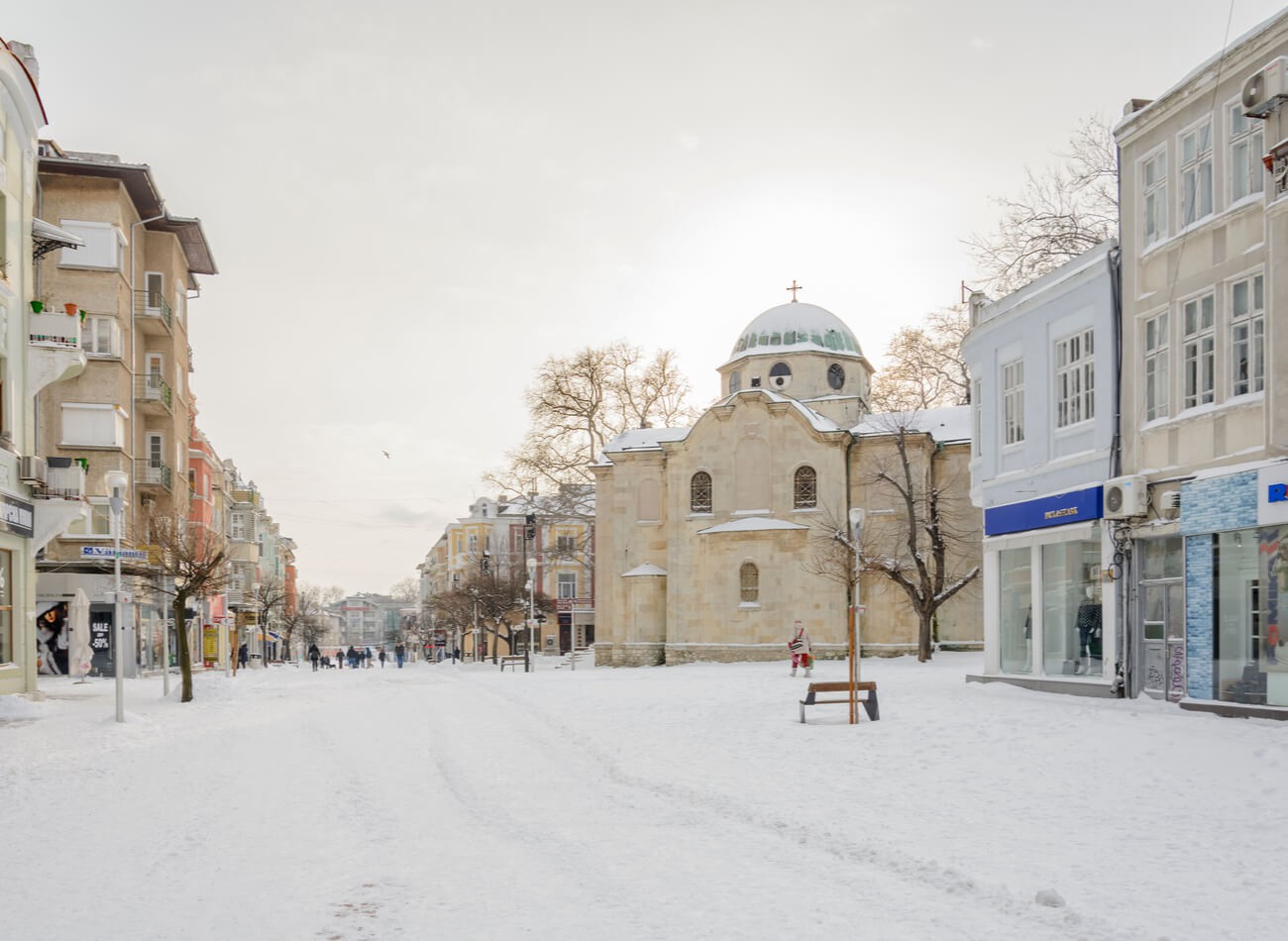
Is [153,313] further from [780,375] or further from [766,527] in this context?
[780,375]

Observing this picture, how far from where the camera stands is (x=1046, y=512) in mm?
21859

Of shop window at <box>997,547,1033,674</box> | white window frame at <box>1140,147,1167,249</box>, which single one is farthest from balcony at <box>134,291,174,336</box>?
white window frame at <box>1140,147,1167,249</box>

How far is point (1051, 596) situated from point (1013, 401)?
4100 millimetres

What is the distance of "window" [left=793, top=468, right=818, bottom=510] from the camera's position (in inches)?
1806

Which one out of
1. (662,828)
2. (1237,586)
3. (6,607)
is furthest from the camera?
(6,607)

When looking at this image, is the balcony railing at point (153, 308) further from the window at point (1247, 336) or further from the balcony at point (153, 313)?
the window at point (1247, 336)

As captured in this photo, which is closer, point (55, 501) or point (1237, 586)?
point (1237, 586)

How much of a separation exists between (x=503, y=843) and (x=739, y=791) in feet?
10.9

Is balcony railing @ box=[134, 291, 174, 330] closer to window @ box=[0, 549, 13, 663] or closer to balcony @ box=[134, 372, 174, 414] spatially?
balcony @ box=[134, 372, 174, 414]

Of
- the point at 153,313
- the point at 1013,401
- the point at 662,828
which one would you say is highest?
the point at 153,313

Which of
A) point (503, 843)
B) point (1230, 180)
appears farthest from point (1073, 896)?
point (1230, 180)

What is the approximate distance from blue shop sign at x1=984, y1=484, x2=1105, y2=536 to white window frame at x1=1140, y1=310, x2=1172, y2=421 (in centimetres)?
183

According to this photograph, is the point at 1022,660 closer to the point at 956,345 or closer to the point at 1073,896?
the point at 1073,896

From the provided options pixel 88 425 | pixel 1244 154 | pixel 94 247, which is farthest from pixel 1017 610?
pixel 94 247
